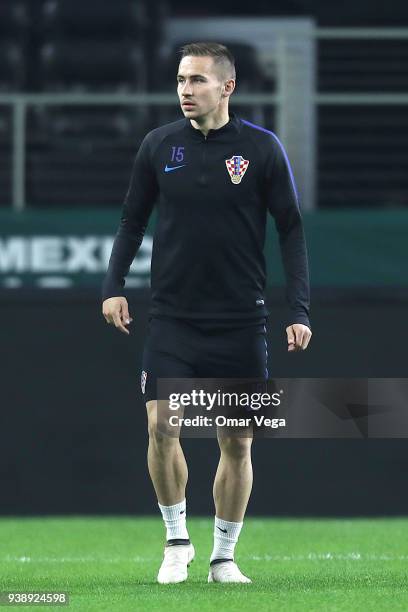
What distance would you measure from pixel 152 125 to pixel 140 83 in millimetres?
1326

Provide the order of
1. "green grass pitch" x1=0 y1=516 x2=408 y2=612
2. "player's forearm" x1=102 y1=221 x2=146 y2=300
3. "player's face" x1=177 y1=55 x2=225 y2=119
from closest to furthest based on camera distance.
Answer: "green grass pitch" x1=0 y1=516 x2=408 y2=612 → "player's face" x1=177 y1=55 x2=225 y2=119 → "player's forearm" x1=102 y1=221 x2=146 y2=300

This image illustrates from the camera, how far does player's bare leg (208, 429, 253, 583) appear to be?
626cm

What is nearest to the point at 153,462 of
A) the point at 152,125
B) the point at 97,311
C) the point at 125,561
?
the point at 125,561

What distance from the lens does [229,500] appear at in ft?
20.7

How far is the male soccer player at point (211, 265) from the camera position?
20.3 ft

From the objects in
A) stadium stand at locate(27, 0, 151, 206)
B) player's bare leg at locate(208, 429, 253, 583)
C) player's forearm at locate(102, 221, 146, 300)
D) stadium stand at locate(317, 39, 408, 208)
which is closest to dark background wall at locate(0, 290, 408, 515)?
stadium stand at locate(317, 39, 408, 208)

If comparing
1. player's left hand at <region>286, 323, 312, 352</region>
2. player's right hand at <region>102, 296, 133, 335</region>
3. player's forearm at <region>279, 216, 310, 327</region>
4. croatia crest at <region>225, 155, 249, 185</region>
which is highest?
croatia crest at <region>225, 155, 249, 185</region>

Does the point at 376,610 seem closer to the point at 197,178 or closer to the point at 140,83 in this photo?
the point at 197,178

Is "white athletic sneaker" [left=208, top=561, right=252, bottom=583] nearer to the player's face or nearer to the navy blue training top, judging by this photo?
the navy blue training top

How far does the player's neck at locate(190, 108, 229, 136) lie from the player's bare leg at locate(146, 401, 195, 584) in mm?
1071

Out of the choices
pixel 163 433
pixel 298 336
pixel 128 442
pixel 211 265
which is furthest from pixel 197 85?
pixel 128 442

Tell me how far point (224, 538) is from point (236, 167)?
143cm

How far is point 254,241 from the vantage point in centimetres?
625

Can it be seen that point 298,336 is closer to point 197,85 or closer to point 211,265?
point 211,265
